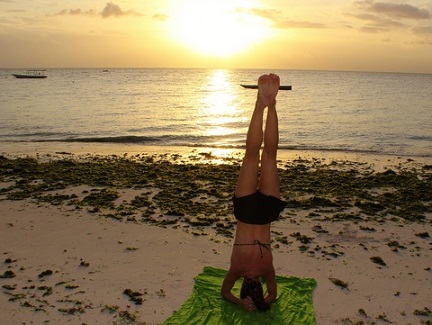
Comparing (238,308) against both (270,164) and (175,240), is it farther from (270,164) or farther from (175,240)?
(175,240)

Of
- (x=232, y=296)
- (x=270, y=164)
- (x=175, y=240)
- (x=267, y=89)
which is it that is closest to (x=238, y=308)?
(x=232, y=296)

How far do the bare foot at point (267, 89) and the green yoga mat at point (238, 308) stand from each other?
10.4 feet

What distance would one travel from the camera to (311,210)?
37.1 feet

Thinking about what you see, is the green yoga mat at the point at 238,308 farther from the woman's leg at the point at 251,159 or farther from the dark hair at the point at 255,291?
the woman's leg at the point at 251,159

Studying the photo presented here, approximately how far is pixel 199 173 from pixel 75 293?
348 inches

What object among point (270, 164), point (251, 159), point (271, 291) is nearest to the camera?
point (251, 159)

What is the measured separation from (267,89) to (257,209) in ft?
5.96

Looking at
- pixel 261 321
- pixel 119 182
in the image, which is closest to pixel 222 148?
pixel 119 182

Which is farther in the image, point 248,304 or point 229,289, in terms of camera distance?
point 229,289

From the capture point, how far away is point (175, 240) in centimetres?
917

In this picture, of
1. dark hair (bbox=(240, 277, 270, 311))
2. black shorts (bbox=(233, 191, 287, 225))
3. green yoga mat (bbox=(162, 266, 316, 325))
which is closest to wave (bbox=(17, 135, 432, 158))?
green yoga mat (bbox=(162, 266, 316, 325))

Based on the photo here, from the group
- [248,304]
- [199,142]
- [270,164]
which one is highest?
[270,164]

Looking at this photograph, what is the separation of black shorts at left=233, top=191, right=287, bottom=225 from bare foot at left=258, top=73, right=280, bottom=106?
4.81ft

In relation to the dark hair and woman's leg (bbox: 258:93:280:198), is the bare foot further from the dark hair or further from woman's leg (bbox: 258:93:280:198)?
the dark hair
